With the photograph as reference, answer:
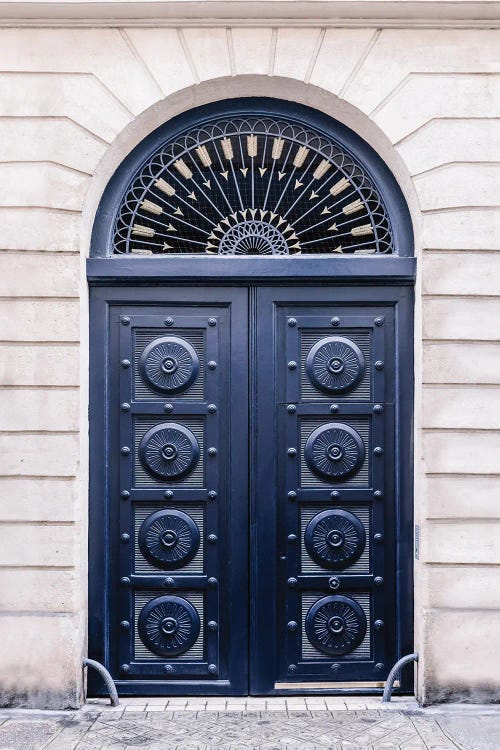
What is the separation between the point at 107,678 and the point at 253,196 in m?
3.35

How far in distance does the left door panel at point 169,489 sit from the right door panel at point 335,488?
11.4 inches

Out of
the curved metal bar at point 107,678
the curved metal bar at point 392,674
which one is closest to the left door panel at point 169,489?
the curved metal bar at point 107,678

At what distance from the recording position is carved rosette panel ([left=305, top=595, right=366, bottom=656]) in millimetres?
5551

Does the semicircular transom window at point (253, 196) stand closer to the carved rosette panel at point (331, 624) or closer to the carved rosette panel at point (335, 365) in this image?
the carved rosette panel at point (335, 365)

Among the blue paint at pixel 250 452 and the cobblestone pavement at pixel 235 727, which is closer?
the cobblestone pavement at pixel 235 727

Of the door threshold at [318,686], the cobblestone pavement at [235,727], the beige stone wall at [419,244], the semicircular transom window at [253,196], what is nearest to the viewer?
the cobblestone pavement at [235,727]

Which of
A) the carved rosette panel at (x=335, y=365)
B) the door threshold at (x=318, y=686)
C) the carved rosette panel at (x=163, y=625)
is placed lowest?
the door threshold at (x=318, y=686)

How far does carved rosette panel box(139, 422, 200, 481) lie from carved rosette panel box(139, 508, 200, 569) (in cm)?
29

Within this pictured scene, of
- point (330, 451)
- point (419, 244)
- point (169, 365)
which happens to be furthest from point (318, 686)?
point (419, 244)

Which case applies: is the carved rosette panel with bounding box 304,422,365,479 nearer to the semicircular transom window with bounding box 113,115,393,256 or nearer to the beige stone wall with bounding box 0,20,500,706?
the beige stone wall with bounding box 0,20,500,706

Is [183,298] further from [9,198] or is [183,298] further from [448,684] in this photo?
[448,684]

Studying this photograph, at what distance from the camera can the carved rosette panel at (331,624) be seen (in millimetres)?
5551

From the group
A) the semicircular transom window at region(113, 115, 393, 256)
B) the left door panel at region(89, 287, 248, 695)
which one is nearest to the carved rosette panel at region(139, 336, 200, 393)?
the left door panel at region(89, 287, 248, 695)

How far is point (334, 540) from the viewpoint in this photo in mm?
5566
